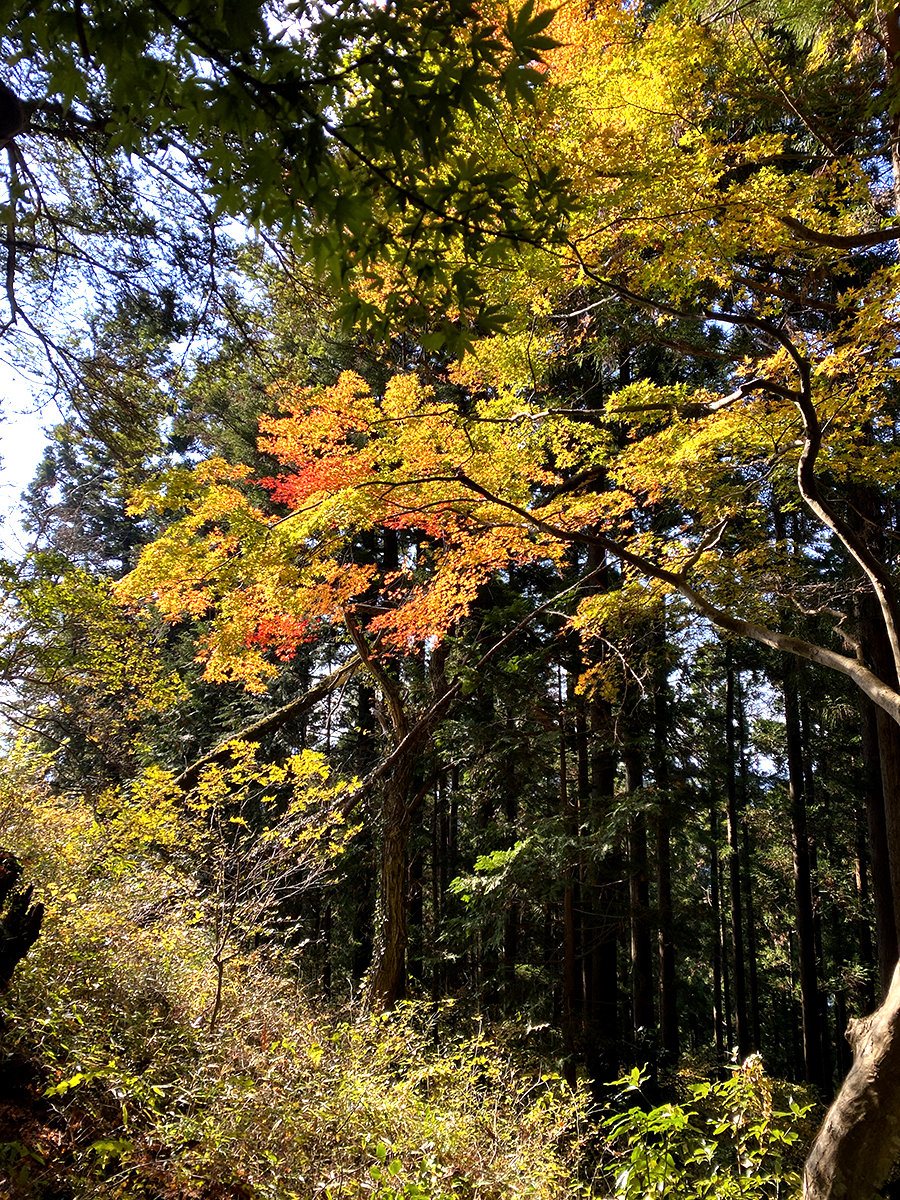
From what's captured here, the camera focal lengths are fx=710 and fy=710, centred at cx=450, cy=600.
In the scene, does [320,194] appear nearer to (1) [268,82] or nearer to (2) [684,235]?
(1) [268,82]

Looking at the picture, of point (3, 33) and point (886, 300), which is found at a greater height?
point (886, 300)

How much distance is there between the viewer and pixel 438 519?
6.86 meters

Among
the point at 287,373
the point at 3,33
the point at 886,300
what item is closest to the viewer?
the point at 3,33

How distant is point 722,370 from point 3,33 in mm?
10536

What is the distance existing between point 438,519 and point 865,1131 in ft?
17.3

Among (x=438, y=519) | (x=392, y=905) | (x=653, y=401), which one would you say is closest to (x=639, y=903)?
(x=392, y=905)

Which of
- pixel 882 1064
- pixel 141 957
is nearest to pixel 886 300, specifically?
pixel 882 1064

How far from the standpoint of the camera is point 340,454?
8.08 metres

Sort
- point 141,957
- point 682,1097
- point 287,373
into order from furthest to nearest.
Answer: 1. point 682,1097
2. point 287,373
3. point 141,957

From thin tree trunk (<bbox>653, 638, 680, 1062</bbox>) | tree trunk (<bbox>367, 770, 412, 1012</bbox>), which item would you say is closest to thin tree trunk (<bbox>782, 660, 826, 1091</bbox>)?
thin tree trunk (<bbox>653, 638, 680, 1062</bbox>)

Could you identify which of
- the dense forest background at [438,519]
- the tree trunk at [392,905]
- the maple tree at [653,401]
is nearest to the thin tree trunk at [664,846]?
the dense forest background at [438,519]

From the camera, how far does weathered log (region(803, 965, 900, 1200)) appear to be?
3.62 meters

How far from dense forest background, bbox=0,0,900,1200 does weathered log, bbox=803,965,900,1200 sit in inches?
0.8

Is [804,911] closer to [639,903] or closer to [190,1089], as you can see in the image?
[639,903]
